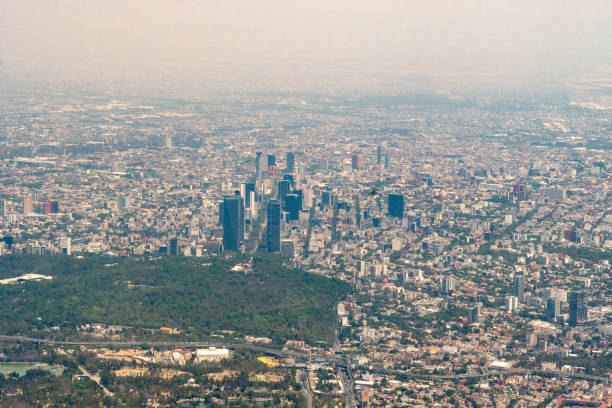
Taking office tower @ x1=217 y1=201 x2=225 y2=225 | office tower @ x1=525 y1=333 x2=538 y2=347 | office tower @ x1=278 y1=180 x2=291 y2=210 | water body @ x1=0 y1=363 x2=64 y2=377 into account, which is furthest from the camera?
office tower @ x1=278 y1=180 x2=291 y2=210

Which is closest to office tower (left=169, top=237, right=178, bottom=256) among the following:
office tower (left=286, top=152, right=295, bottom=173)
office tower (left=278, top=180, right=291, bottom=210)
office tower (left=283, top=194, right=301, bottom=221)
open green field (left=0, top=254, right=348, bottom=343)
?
open green field (left=0, top=254, right=348, bottom=343)

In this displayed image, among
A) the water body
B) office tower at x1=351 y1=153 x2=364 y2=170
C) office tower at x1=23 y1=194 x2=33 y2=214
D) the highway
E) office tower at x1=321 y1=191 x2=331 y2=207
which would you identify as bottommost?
the water body

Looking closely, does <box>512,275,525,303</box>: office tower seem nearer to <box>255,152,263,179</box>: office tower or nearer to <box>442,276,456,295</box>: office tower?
<box>442,276,456,295</box>: office tower

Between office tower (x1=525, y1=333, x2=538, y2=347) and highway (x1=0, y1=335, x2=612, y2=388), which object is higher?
office tower (x1=525, y1=333, x2=538, y2=347)

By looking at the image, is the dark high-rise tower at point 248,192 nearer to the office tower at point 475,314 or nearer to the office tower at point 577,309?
the office tower at point 475,314

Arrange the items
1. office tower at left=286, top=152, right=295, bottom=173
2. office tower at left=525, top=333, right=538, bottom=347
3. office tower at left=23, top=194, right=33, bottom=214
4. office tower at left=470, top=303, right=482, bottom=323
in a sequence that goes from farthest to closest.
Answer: office tower at left=286, top=152, right=295, bottom=173, office tower at left=23, top=194, right=33, bottom=214, office tower at left=470, top=303, right=482, bottom=323, office tower at left=525, top=333, right=538, bottom=347

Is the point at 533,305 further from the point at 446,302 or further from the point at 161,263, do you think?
the point at 161,263
